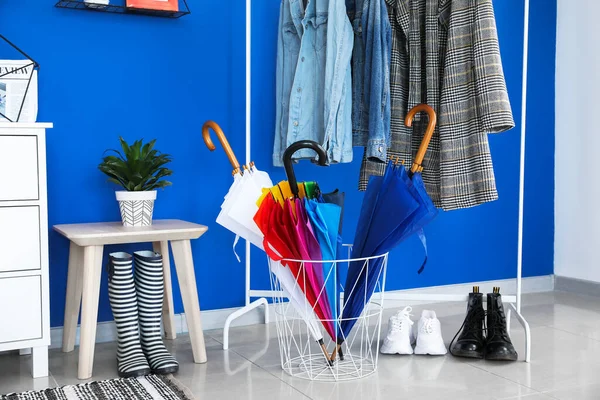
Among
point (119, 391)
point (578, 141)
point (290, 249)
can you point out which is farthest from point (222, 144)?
point (578, 141)

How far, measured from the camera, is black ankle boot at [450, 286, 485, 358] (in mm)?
2188

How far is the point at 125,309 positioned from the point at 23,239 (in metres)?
0.35

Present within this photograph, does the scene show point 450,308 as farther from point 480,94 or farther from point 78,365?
point 78,365

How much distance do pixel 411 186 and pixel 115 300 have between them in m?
0.93

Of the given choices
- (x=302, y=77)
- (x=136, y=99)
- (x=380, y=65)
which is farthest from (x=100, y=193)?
(x=380, y=65)

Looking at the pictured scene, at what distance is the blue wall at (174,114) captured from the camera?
2.35 m

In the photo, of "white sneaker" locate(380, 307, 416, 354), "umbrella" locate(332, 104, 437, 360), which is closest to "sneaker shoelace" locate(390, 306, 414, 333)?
"white sneaker" locate(380, 307, 416, 354)

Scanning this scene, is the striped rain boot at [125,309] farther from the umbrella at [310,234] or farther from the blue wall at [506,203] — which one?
the blue wall at [506,203]

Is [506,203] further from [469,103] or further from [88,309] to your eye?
[88,309]

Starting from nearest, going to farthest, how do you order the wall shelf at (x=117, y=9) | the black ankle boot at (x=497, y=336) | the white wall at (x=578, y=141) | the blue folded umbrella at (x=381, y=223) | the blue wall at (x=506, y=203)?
the blue folded umbrella at (x=381, y=223), the black ankle boot at (x=497, y=336), the wall shelf at (x=117, y=9), the blue wall at (x=506, y=203), the white wall at (x=578, y=141)

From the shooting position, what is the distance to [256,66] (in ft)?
8.77

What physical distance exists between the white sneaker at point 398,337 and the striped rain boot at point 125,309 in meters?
0.76

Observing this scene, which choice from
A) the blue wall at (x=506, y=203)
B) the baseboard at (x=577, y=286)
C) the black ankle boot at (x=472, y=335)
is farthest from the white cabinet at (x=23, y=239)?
the baseboard at (x=577, y=286)

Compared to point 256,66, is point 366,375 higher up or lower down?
lower down
